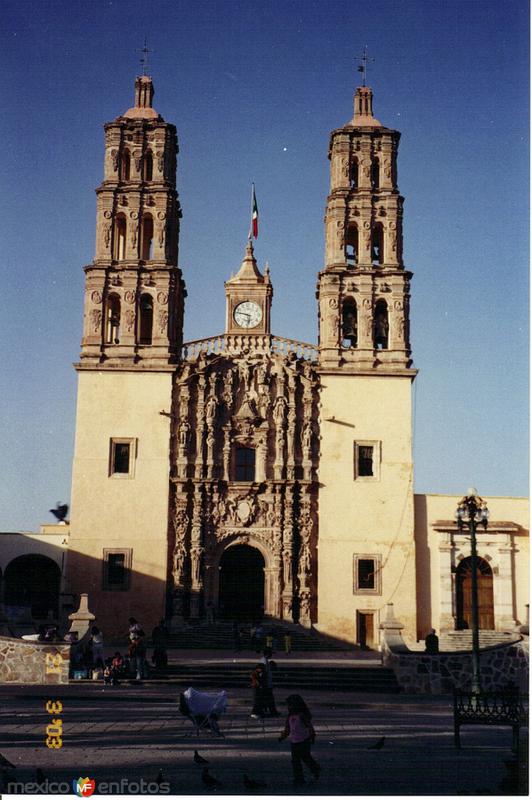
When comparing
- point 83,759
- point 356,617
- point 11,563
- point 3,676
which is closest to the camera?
point 83,759

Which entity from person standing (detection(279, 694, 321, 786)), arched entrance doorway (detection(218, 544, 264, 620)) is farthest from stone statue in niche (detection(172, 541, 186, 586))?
person standing (detection(279, 694, 321, 786))

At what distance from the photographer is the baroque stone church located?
102 feet

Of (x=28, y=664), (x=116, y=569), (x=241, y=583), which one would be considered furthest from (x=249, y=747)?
(x=241, y=583)

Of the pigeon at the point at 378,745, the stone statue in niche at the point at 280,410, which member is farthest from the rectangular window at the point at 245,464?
the pigeon at the point at 378,745

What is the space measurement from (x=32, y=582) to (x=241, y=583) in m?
7.10

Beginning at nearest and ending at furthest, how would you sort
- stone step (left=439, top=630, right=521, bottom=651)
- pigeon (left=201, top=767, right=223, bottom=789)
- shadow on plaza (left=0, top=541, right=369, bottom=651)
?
pigeon (left=201, top=767, right=223, bottom=789) < stone step (left=439, top=630, right=521, bottom=651) < shadow on plaza (left=0, top=541, right=369, bottom=651)

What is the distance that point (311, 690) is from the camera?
22625mm

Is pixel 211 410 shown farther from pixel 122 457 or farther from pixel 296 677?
pixel 296 677

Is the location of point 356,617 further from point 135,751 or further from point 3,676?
point 135,751

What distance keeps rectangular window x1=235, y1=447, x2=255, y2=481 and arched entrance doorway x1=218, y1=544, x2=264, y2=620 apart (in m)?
2.27

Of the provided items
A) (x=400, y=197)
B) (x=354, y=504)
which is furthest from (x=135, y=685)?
(x=400, y=197)

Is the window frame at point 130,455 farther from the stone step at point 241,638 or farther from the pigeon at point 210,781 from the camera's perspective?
the pigeon at point 210,781

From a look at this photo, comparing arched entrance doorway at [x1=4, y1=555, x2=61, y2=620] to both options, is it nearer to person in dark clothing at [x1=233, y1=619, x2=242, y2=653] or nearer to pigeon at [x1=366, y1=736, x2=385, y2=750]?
person in dark clothing at [x1=233, y1=619, x2=242, y2=653]

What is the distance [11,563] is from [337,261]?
15.0 metres
